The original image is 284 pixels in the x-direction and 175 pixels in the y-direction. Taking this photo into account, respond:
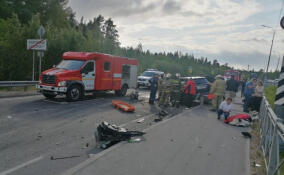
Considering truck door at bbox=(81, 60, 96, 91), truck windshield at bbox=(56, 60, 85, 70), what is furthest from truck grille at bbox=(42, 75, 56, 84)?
truck door at bbox=(81, 60, 96, 91)

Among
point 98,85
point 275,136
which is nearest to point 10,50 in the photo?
point 98,85

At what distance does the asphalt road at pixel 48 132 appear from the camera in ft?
16.3

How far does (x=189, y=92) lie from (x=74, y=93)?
21.4ft

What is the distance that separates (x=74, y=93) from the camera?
1278 cm

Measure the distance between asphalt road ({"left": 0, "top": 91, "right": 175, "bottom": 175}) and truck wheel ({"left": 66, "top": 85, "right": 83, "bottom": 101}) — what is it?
679mm

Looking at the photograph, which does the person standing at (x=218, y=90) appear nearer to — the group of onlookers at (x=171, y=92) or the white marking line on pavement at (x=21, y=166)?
the group of onlookers at (x=171, y=92)

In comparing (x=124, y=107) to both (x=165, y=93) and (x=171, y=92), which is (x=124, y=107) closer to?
(x=165, y=93)

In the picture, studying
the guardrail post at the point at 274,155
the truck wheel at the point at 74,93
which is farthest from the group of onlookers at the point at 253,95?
the truck wheel at the point at 74,93

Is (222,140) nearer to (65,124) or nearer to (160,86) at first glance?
(65,124)

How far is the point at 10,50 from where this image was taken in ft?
60.2

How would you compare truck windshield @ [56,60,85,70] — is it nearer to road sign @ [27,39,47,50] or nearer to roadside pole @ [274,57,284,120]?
road sign @ [27,39,47,50]

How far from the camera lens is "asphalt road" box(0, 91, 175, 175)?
496 cm

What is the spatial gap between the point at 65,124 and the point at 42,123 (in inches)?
29.4

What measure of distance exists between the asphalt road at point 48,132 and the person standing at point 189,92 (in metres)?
2.98
